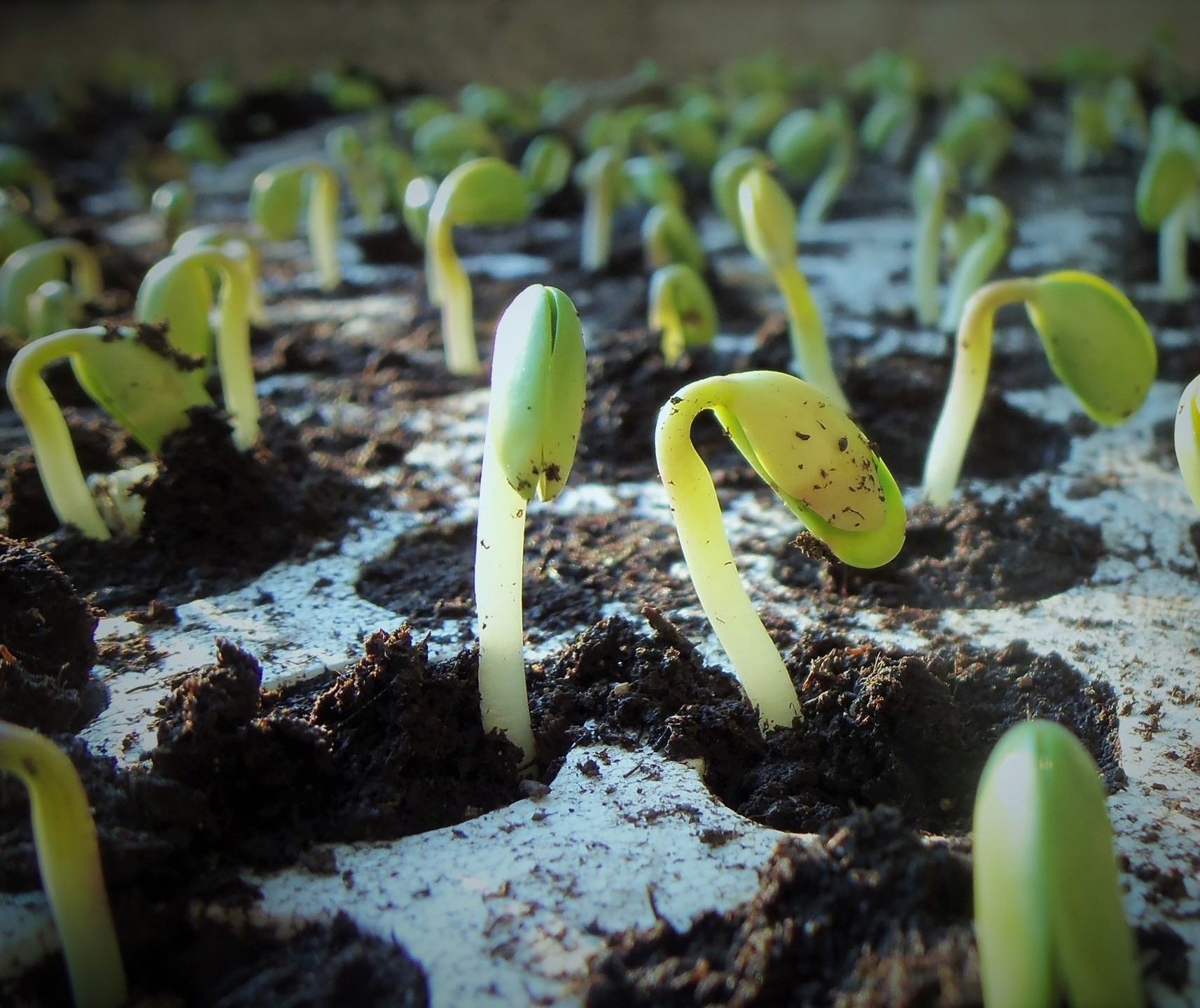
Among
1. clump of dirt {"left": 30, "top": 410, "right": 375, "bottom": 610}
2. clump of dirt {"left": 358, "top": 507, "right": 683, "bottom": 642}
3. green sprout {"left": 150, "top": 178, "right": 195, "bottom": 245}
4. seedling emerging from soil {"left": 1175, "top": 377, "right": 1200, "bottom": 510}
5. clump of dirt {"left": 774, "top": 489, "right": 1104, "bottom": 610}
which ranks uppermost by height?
green sprout {"left": 150, "top": 178, "right": 195, "bottom": 245}

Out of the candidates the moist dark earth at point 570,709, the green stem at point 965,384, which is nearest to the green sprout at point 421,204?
the moist dark earth at point 570,709

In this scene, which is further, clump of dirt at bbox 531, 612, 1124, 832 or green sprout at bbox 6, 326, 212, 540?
green sprout at bbox 6, 326, 212, 540

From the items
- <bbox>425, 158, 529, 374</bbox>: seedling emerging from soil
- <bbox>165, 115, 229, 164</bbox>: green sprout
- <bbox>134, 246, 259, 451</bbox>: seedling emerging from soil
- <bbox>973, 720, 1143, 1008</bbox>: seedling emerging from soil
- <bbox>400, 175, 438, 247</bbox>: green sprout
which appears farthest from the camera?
<bbox>165, 115, 229, 164</bbox>: green sprout

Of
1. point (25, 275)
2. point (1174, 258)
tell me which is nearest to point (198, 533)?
point (25, 275)

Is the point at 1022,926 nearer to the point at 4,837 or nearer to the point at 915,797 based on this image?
the point at 915,797

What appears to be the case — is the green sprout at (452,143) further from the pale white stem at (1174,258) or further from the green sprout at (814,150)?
the pale white stem at (1174,258)

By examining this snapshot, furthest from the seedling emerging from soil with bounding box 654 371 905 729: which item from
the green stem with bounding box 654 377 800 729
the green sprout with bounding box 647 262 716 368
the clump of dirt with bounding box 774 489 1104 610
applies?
the green sprout with bounding box 647 262 716 368

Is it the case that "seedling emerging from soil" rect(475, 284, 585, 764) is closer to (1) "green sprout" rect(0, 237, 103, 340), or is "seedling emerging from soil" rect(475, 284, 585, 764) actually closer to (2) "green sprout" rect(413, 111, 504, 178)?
(1) "green sprout" rect(0, 237, 103, 340)
